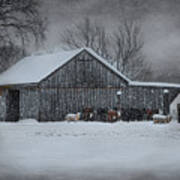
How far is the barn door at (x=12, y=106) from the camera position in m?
39.1

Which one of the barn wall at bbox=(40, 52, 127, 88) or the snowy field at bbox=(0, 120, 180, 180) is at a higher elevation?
the barn wall at bbox=(40, 52, 127, 88)

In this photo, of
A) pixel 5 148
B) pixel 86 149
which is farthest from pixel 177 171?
pixel 5 148

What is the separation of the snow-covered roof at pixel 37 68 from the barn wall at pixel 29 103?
85 centimetres

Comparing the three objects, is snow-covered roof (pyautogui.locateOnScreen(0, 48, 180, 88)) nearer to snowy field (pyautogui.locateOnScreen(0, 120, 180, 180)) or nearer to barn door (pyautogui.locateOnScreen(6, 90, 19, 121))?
barn door (pyautogui.locateOnScreen(6, 90, 19, 121))

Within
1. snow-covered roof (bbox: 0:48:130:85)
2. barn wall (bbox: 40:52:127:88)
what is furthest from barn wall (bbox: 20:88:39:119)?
barn wall (bbox: 40:52:127:88)

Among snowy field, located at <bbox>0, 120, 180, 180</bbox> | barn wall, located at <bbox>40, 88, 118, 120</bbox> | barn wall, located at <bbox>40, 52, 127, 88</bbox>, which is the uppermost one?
barn wall, located at <bbox>40, 52, 127, 88</bbox>

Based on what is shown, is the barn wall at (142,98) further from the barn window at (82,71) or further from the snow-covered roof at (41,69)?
the barn window at (82,71)

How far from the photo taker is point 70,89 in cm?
3741

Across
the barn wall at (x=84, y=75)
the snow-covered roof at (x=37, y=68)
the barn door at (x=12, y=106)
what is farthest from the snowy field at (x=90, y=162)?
the barn door at (x=12, y=106)

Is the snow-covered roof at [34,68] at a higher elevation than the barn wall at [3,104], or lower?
higher

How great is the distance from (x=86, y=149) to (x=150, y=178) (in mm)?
5391

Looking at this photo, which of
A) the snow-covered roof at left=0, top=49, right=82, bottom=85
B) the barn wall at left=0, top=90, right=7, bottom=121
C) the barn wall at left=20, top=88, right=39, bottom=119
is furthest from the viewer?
the barn wall at left=0, top=90, right=7, bottom=121

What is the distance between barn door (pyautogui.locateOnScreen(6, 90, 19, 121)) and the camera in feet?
128

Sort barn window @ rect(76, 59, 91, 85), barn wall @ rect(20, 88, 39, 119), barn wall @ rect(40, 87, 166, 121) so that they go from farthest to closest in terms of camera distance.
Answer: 1. barn window @ rect(76, 59, 91, 85)
2. barn wall @ rect(40, 87, 166, 121)
3. barn wall @ rect(20, 88, 39, 119)
